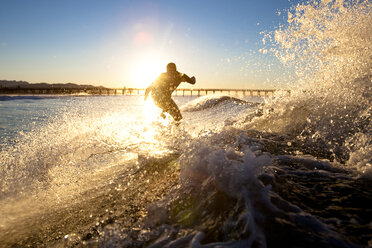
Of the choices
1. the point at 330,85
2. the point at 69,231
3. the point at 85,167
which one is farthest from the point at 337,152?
the point at 85,167

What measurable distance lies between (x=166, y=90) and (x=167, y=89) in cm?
5

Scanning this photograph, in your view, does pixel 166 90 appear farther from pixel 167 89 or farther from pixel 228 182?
pixel 228 182

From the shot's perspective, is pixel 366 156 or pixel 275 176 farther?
pixel 366 156

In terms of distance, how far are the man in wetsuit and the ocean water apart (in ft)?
5.09

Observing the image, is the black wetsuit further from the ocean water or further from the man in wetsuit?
the ocean water

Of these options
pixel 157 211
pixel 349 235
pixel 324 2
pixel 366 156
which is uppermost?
pixel 324 2

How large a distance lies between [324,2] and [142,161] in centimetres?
718

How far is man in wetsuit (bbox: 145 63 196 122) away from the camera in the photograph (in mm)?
7863

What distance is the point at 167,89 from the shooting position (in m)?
7.98

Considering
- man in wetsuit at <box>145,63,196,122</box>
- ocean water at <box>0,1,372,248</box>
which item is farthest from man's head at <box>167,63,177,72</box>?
ocean water at <box>0,1,372,248</box>

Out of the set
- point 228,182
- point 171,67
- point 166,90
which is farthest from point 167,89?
point 228,182

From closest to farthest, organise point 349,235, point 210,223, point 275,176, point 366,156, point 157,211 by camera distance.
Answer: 1. point 349,235
2. point 210,223
3. point 157,211
4. point 275,176
5. point 366,156

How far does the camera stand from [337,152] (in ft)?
12.2

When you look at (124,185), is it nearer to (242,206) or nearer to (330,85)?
(242,206)
